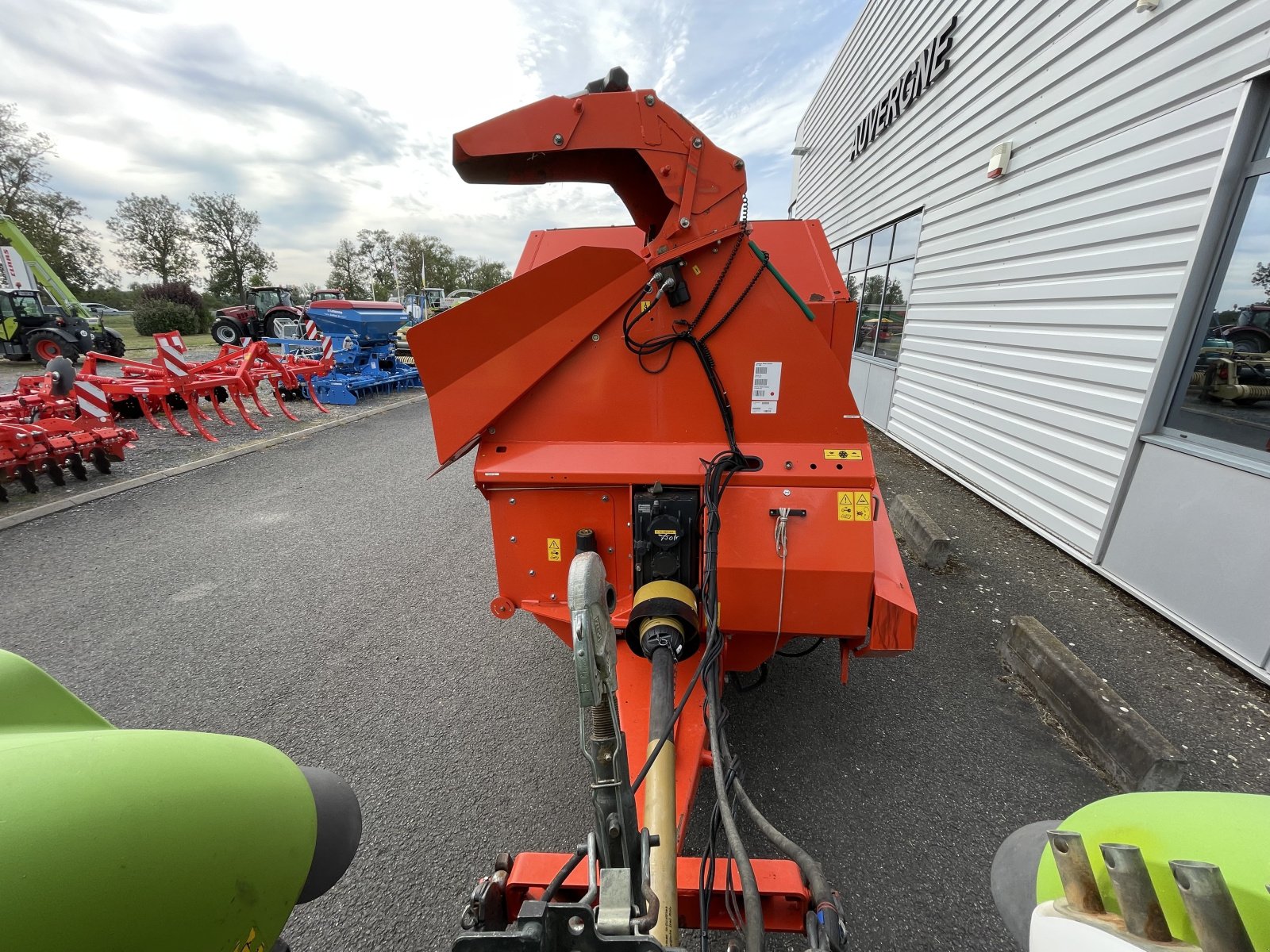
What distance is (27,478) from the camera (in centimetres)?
561

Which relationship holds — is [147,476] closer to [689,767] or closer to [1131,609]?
[689,767]

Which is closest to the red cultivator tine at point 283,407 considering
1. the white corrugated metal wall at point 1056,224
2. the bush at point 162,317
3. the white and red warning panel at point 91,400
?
the white and red warning panel at point 91,400

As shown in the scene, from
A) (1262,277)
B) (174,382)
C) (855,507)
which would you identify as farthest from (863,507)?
(174,382)

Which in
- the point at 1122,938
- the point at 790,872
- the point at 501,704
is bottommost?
the point at 501,704

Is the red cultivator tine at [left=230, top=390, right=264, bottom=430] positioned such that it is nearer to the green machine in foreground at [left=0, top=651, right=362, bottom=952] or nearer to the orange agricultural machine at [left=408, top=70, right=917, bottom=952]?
the orange agricultural machine at [left=408, top=70, right=917, bottom=952]

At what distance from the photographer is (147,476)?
6332mm

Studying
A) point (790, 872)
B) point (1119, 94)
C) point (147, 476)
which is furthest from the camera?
point (147, 476)

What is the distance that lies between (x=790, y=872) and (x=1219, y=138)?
478 centimetres

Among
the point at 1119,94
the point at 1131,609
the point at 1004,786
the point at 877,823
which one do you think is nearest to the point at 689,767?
the point at 877,823

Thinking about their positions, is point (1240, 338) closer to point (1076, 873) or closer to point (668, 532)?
point (668, 532)

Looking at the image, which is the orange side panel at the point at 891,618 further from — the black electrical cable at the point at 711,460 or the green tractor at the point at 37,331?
the green tractor at the point at 37,331

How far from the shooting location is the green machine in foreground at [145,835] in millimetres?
472

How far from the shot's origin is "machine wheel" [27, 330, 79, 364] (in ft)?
51.4

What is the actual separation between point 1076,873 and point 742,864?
71cm
